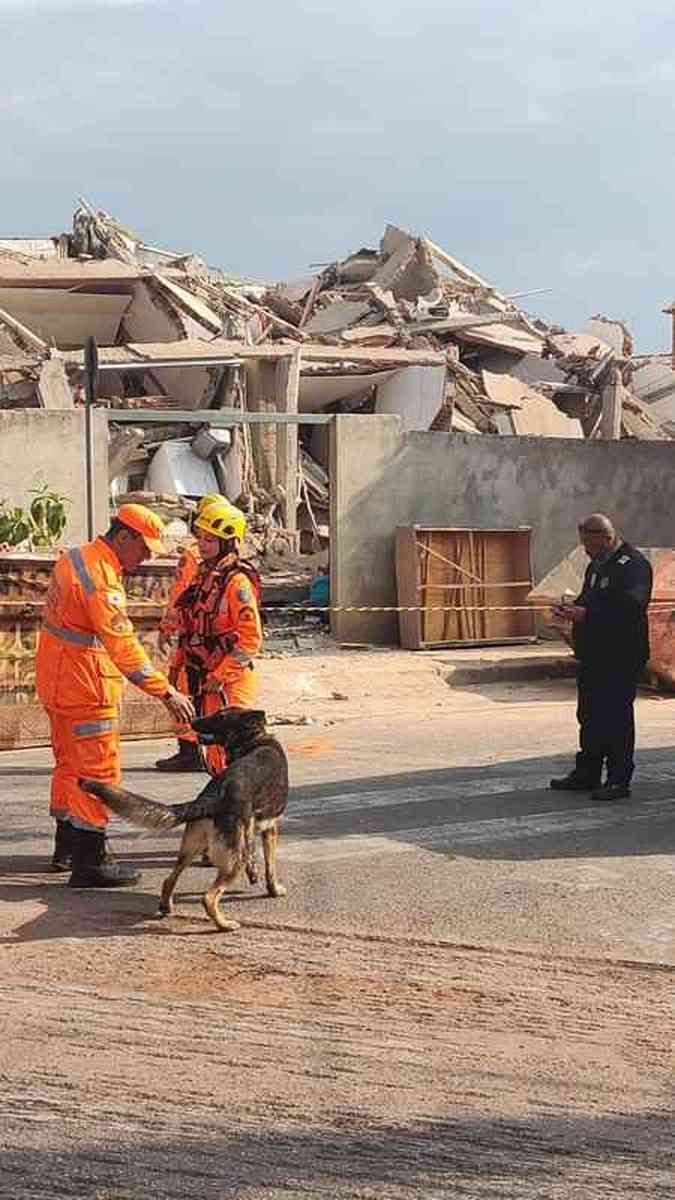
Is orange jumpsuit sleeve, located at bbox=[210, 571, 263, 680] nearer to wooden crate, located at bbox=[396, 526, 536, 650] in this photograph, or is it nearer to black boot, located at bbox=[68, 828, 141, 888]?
black boot, located at bbox=[68, 828, 141, 888]

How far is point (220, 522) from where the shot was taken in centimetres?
903

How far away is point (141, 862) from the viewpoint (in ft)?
27.7

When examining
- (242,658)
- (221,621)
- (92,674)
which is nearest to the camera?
(92,674)

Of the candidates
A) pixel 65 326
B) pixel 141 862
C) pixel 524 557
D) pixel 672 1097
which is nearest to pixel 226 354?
pixel 65 326

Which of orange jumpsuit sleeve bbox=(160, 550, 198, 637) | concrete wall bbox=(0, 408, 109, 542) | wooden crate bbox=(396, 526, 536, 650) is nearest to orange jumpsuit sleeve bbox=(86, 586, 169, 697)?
orange jumpsuit sleeve bbox=(160, 550, 198, 637)

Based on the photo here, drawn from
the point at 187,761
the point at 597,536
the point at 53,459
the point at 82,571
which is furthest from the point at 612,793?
the point at 53,459

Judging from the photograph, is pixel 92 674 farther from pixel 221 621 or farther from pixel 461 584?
pixel 461 584

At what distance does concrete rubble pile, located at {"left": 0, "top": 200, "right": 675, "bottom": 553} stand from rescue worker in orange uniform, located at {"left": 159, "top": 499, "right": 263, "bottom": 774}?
28.2 feet

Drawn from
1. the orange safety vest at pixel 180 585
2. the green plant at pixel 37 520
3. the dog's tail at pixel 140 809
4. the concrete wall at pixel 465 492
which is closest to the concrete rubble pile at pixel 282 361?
the green plant at pixel 37 520

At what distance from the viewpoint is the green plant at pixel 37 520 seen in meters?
15.8

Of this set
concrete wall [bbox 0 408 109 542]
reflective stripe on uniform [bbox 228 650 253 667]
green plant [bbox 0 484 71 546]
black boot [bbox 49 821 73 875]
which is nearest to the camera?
black boot [bbox 49 821 73 875]

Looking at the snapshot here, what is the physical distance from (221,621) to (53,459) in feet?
28.0

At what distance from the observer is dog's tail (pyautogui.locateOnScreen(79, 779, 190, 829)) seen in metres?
7.05

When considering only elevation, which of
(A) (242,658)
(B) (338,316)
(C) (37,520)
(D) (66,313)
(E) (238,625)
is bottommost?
(A) (242,658)
